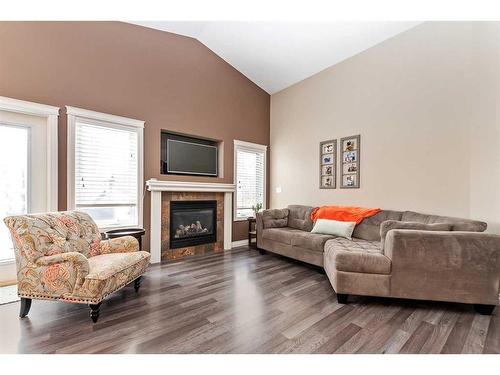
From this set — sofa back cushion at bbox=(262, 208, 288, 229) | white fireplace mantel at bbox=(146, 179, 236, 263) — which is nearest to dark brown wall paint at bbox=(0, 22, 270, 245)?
white fireplace mantel at bbox=(146, 179, 236, 263)

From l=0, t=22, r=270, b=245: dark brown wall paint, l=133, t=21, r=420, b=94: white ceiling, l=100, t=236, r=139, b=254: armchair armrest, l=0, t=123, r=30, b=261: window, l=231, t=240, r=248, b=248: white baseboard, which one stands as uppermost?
l=133, t=21, r=420, b=94: white ceiling

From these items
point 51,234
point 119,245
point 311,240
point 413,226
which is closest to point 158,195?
point 119,245

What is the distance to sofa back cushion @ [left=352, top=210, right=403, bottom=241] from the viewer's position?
10.6 feet

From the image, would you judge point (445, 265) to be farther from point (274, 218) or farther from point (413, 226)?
point (274, 218)

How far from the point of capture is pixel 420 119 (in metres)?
3.13

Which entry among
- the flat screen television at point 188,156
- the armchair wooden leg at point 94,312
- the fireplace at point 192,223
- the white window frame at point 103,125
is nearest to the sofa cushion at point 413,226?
the armchair wooden leg at point 94,312

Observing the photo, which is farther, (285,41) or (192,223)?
(192,223)

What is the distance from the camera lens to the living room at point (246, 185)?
189 cm

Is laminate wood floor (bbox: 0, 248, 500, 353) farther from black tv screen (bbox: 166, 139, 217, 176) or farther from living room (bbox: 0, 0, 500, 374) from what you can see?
black tv screen (bbox: 166, 139, 217, 176)

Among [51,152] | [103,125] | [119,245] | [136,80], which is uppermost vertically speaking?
[136,80]

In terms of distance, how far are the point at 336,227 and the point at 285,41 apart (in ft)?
10.1

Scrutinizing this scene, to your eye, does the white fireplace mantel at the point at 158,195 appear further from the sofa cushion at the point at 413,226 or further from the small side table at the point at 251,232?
the sofa cushion at the point at 413,226

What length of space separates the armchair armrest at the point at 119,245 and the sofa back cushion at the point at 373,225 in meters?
3.07

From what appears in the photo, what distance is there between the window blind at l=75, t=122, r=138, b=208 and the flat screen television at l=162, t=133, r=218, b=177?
52cm
